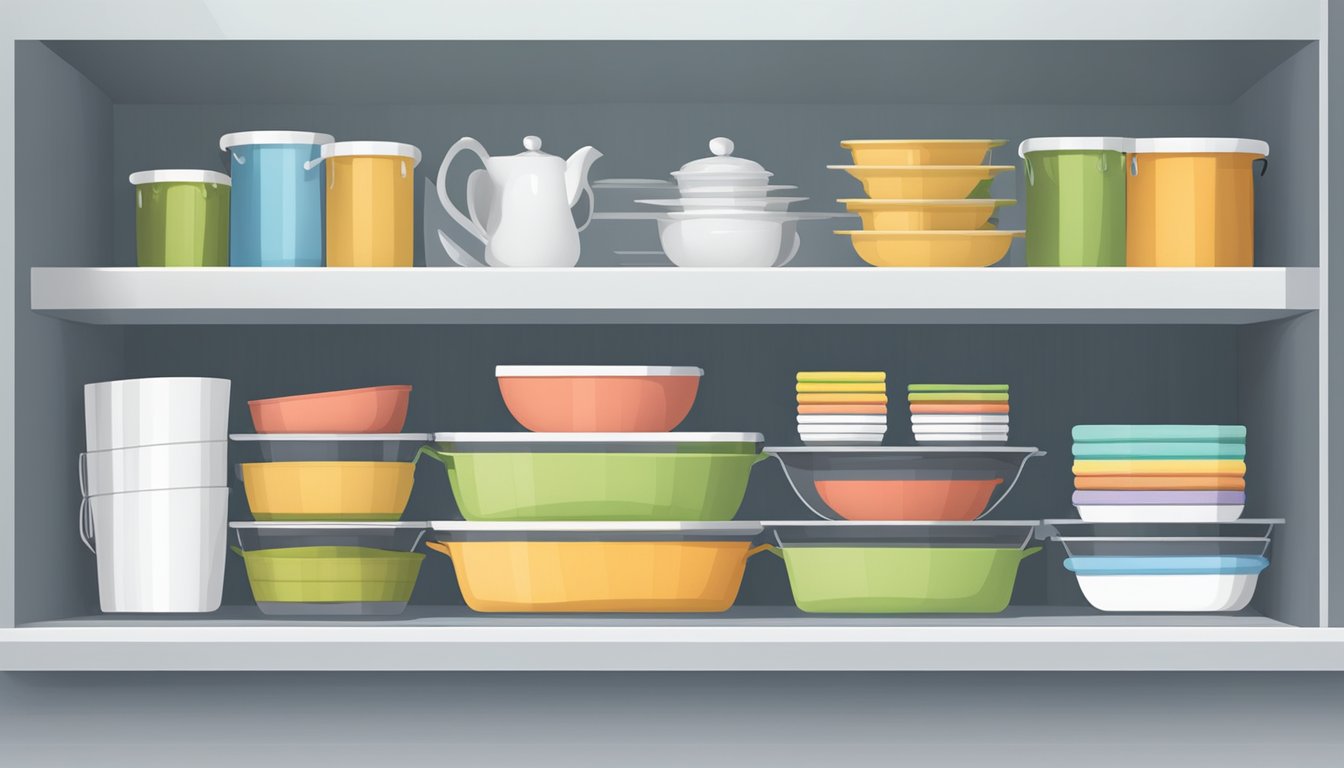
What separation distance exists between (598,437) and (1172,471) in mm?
564

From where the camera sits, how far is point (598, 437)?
1333 mm

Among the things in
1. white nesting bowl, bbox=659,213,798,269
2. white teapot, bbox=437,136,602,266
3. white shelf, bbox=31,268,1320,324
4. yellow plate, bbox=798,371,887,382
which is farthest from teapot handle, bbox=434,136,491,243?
yellow plate, bbox=798,371,887,382

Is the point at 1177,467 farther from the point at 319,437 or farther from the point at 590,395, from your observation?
the point at 319,437

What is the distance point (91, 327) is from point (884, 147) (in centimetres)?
86

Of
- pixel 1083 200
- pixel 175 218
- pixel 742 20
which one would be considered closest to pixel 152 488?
pixel 175 218

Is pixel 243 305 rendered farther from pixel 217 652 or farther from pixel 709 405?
pixel 709 405

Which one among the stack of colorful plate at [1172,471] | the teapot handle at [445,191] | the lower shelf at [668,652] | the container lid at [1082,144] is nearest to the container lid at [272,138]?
the teapot handle at [445,191]

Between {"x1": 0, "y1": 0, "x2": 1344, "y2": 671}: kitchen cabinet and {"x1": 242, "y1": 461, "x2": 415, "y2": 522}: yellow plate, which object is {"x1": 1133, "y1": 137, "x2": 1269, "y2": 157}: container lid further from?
{"x1": 242, "y1": 461, "x2": 415, "y2": 522}: yellow plate

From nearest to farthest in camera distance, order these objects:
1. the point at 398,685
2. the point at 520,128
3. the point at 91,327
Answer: the point at 398,685 → the point at 91,327 → the point at 520,128

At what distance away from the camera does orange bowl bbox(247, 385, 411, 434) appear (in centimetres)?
137

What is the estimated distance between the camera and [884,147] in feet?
4.44

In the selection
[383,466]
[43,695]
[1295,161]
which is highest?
[1295,161]

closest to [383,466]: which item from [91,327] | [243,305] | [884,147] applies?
[243,305]

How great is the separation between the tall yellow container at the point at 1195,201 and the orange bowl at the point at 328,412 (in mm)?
775
